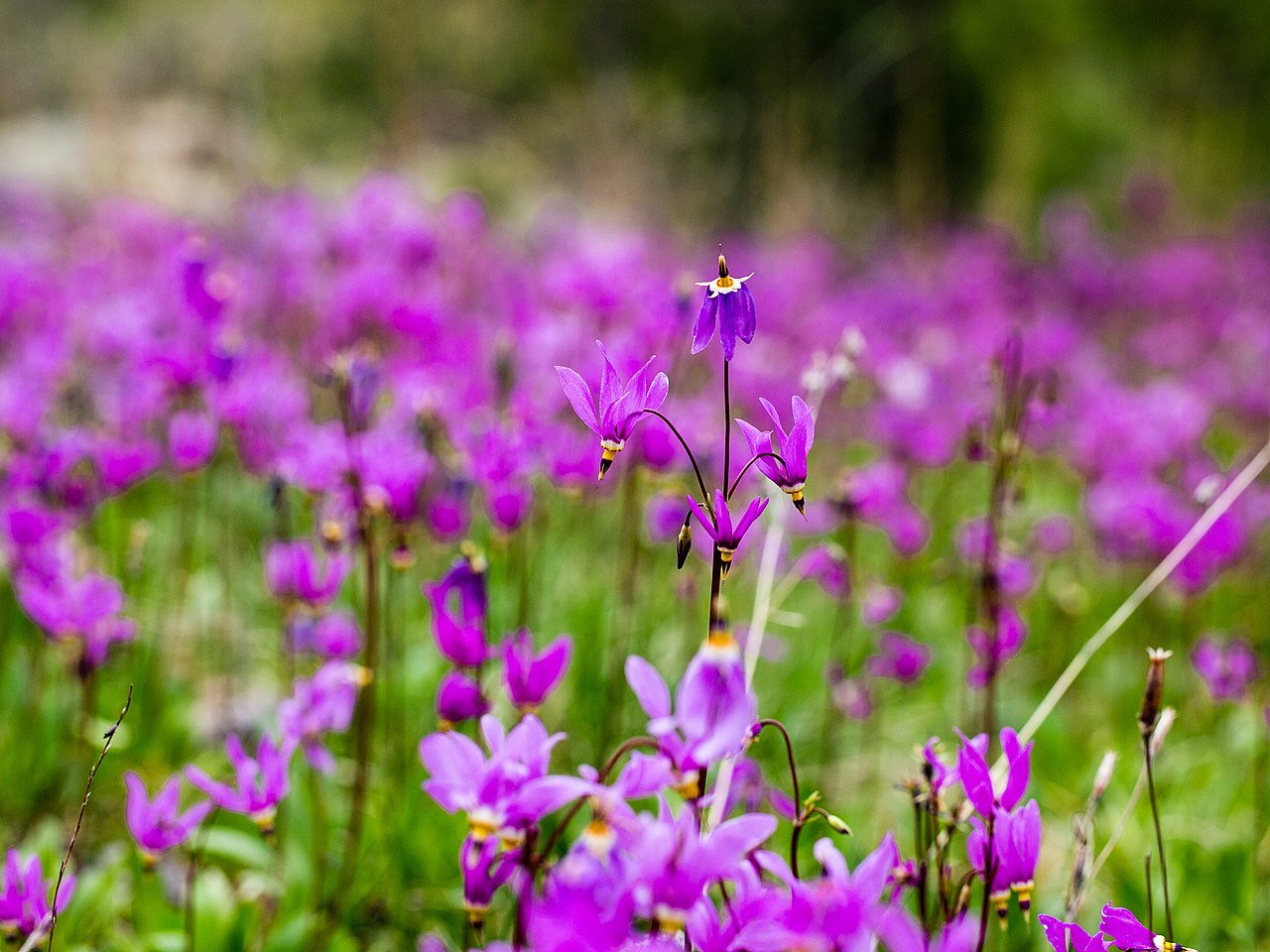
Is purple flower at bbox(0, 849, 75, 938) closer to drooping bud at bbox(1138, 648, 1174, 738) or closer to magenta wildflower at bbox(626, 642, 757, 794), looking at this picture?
magenta wildflower at bbox(626, 642, 757, 794)

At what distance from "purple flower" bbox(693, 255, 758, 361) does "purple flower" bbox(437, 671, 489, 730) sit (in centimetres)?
59

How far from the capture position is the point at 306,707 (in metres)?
1.72

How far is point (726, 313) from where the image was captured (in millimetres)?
1067

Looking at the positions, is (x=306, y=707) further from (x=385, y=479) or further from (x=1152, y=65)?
(x=1152, y=65)

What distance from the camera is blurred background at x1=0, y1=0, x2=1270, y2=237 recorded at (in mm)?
12945

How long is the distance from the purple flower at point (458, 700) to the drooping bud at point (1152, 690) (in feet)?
2.71

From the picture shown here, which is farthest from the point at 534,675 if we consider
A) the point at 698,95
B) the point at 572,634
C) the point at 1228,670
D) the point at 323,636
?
the point at 698,95

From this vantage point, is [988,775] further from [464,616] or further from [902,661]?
[902,661]

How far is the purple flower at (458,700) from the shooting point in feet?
4.60

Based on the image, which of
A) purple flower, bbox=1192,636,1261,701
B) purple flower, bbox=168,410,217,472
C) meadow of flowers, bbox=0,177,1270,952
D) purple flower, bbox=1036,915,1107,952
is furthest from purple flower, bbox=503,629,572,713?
purple flower, bbox=1192,636,1261,701

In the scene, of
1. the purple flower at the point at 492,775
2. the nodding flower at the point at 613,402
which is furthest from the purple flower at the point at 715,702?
the nodding flower at the point at 613,402

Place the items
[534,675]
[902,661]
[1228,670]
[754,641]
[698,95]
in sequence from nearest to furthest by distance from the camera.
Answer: [534,675] → [754,641] → [1228,670] → [902,661] → [698,95]

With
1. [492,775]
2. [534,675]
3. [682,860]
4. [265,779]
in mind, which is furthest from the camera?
[265,779]

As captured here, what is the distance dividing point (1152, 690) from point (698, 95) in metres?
20.1
